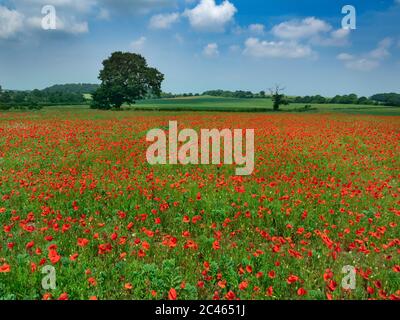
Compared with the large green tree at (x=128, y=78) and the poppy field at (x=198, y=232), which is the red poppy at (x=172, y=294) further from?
the large green tree at (x=128, y=78)

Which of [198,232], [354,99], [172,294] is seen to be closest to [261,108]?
[354,99]

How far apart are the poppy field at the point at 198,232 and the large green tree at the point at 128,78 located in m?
47.5

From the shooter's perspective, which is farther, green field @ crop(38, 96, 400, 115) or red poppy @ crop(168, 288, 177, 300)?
green field @ crop(38, 96, 400, 115)

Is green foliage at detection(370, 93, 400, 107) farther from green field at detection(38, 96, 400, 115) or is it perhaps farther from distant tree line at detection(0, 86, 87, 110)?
distant tree line at detection(0, 86, 87, 110)

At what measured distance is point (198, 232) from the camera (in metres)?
6.10

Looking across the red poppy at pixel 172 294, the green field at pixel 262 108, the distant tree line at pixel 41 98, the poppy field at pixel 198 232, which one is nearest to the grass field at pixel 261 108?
the green field at pixel 262 108

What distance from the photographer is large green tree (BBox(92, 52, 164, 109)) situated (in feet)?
188

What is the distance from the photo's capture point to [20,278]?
432 cm

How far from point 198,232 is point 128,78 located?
192 feet

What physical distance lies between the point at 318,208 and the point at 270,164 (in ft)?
12.7

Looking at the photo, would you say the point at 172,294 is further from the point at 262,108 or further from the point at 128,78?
the point at 128,78

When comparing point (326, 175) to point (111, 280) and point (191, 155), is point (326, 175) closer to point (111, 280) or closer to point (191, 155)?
point (191, 155)

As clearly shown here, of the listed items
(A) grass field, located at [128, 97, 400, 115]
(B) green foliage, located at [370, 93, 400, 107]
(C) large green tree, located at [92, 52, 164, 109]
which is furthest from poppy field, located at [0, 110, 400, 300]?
(B) green foliage, located at [370, 93, 400, 107]

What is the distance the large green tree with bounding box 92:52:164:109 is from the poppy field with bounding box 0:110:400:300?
156 feet
